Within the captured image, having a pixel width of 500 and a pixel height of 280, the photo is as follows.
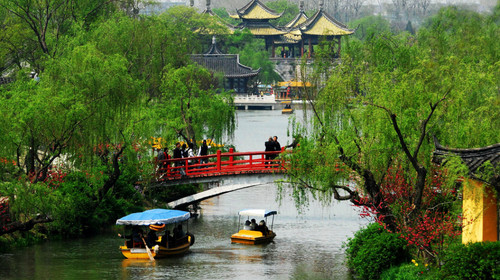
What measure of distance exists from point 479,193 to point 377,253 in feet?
14.4

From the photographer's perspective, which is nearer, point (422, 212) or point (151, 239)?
point (422, 212)

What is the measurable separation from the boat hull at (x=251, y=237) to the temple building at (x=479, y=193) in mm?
10195

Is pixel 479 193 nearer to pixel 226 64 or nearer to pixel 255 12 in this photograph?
pixel 226 64

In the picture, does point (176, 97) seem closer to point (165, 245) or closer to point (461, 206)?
point (165, 245)

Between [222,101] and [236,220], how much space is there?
23.4 feet

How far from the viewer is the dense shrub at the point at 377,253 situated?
20.7 m

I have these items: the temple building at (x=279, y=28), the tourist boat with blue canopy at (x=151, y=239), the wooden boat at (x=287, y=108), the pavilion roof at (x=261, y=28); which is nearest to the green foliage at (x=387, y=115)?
the tourist boat with blue canopy at (x=151, y=239)

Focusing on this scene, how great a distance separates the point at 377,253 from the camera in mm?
20969

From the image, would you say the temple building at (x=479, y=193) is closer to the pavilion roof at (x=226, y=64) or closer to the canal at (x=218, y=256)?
the canal at (x=218, y=256)

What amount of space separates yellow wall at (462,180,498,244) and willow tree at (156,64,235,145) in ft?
59.6

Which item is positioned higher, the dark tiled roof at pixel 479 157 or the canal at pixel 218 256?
the dark tiled roof at pixel 479 157

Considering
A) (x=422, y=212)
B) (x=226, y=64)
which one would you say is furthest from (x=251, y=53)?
Result: (x=422, y=212)

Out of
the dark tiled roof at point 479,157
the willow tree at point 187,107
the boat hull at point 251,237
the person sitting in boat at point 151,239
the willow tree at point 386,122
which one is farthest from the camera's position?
the willow tree at point 187,107

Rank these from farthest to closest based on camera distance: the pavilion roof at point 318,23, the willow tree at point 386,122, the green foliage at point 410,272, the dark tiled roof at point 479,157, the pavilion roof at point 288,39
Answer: the pavilion roof at point 288,39, the pavilion roof at point 318,23, the willow tree at point 386,122, the green foliage at point 410,272, the dark tiled roof at point 479,157
